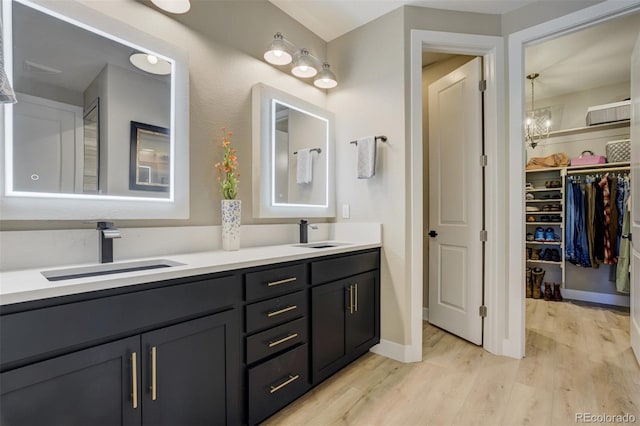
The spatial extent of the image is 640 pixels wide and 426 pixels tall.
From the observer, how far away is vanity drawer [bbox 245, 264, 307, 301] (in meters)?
1.47

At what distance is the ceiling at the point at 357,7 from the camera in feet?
7.52

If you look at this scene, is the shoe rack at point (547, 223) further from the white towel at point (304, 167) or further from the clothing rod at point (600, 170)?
the white towel at point (304, 167)

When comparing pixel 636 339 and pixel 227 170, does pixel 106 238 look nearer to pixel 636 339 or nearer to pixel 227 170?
pixel 227 170

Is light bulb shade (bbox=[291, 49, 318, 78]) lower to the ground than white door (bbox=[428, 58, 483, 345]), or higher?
higher

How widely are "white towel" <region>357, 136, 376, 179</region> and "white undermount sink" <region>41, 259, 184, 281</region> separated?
1531 mm

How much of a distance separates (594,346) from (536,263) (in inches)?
71.7

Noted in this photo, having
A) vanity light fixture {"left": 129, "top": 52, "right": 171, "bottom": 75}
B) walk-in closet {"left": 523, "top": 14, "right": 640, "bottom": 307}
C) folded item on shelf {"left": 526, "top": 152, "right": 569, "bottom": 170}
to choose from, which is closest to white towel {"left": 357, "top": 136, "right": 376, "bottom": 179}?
vanity light fixture {"left": 129, "top": 52, "right": 171, "bottom": 75}

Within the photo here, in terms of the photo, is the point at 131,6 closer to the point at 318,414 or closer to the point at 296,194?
the point at 296,194

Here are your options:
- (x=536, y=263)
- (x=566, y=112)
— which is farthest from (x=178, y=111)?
(x=566, y=112)

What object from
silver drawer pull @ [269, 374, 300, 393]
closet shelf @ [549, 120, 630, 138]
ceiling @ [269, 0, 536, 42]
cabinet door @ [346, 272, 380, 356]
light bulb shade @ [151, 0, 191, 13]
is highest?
ceiling @ [269, 0, 536, 42]

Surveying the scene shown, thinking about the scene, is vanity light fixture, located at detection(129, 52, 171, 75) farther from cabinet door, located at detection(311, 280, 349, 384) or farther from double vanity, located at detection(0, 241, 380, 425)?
cabinet door, located at detection(311, 280, 349, 384)

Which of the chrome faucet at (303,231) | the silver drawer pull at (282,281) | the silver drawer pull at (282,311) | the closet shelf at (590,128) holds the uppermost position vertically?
the closet shelf at (590,128)

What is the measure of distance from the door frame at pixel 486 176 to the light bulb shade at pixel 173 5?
5.27ft

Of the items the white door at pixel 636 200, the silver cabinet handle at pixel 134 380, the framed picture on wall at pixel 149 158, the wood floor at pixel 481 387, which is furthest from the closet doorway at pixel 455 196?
the silver cabinet handle at pixel 134 380
